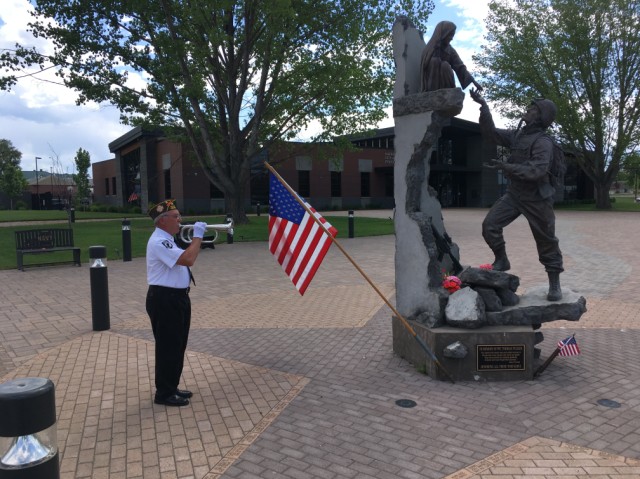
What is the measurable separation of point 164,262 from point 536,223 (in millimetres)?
3796

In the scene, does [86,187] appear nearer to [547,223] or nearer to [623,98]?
[623,98]

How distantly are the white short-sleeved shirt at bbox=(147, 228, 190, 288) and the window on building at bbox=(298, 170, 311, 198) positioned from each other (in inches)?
1607

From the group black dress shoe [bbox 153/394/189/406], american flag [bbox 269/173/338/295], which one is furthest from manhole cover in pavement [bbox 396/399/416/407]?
black dress shoe [bbox 153/394/189/406]

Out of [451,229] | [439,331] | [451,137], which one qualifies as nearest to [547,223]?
[439,331]

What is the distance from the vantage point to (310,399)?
4820mm

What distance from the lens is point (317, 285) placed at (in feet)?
35.2

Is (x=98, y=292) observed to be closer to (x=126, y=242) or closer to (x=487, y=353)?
(x=487, y=353)

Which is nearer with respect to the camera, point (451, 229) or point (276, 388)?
point (276, 388)

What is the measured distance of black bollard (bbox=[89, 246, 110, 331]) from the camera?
23.6 ft

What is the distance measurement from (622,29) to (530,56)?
5.78 metres

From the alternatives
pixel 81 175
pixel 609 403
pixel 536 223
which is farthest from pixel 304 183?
pixel 609 403

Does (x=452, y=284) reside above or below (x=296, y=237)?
below

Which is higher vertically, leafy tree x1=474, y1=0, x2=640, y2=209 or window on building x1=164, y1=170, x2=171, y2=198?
leafy tree x1=474, y1=0, x2=640, y2=209

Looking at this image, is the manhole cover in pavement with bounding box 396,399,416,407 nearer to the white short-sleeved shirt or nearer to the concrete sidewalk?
the concrete sidewalk
